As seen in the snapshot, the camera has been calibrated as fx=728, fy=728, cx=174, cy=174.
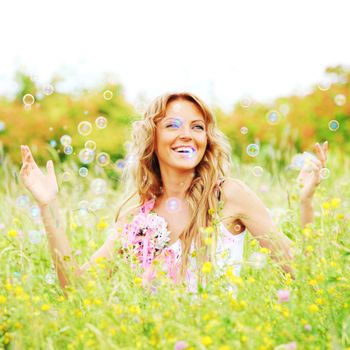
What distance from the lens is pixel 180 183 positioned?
11.7 ft

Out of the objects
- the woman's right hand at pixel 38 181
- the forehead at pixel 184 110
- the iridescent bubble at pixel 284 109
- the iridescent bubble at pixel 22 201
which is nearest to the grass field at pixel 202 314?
the woman's right hand at pixel 38 181

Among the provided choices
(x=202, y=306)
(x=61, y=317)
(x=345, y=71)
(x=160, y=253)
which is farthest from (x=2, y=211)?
(x=345, y=71)

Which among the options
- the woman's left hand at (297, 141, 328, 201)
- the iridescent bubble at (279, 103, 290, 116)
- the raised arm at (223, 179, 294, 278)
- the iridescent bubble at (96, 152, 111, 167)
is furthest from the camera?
the iridescent bubble at (279, 103, 290, 116)

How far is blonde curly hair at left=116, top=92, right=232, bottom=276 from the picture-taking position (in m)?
3.41

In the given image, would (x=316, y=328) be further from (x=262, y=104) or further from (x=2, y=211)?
(x=262, y=104)

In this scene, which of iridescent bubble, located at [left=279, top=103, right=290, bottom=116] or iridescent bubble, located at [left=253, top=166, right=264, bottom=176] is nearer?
iridescent bubble, located at [left=253, top=166, right=264, bottom=176]

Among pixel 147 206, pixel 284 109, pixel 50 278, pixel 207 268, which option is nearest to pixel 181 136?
pixel 147 206

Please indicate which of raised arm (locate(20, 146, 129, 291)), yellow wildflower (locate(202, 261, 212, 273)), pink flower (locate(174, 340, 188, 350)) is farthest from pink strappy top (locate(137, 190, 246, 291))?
pink flower (locate(174, 340, 188, 350))

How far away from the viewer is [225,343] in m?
2.16

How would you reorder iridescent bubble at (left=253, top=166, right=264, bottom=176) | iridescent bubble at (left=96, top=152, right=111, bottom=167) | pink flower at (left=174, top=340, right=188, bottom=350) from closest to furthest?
pink flower at (left=174, top=340, right=188, bottom=350) < iridescent bubble at (left=253, top=166, right=264, bottom=176) < iridescent bubble at (left=96, top=152, right=111, bottom=167)

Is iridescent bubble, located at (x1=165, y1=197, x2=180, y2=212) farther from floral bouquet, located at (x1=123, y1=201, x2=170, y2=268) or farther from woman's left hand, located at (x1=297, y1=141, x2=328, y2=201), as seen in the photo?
woman's left hand, located at (x1=297, y1=141, x2=328, y2=201)

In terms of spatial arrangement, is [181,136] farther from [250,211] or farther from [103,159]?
[103,159]

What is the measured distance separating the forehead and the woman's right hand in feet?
2.12

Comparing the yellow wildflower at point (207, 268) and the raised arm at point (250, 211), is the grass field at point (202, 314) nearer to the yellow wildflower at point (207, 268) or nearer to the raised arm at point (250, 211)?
the yellow wildflower at point (207, 268)
